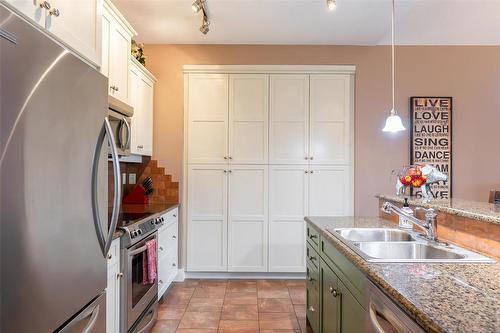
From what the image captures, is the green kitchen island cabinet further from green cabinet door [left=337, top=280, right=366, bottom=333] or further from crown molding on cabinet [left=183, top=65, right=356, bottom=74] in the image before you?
crown molding on cabinet [left=183, top=65, right=356, bottom=74]

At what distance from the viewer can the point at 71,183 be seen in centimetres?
120

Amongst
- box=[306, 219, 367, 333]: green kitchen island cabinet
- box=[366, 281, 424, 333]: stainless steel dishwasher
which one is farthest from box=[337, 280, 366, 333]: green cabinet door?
box=[366, 281, 424, 333]: stainless steel dishwasher

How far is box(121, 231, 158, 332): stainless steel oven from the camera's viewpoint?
2.02 m

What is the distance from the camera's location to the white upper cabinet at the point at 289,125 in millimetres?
3781

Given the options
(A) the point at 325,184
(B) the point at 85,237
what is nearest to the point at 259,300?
(A) the point at 325,184

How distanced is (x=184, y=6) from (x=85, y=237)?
94.7 inches

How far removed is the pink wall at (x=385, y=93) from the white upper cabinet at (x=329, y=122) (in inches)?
6.3

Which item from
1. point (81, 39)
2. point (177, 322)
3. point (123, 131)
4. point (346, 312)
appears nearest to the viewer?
point (81, 39)

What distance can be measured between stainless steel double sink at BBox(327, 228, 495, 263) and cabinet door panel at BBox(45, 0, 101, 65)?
5.01ft

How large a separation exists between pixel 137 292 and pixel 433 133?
3.57m

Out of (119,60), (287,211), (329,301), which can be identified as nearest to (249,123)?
(287,211)

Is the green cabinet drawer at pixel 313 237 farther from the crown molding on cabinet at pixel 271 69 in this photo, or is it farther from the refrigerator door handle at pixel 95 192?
the crown molding on cabinet at pixel 271 69

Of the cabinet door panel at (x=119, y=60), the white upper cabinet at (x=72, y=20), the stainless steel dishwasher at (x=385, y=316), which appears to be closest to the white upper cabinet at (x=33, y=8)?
the white upper cabinet at (x=72, y=20)

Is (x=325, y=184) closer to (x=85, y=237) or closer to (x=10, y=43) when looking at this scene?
(x=85, y=237)
